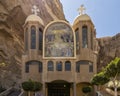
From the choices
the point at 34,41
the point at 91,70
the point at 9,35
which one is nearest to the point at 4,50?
the point at 9,35

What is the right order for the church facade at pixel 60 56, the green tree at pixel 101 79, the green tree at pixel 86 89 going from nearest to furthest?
the green tree at pixel 101 79, the green tree at pixel 86 89, the church facade at pixel 60 56

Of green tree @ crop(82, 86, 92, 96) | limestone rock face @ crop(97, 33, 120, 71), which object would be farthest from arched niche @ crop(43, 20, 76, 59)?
limestone rock face @ crop(97, 33, 120, 71)

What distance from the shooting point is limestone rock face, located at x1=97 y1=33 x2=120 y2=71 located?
6908 centimetres

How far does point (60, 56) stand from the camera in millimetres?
44906

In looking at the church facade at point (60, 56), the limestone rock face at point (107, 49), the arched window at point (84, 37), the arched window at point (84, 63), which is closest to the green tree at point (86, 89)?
the church facade at point (60, 56)

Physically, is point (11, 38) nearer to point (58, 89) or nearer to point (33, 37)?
point (33, 37)

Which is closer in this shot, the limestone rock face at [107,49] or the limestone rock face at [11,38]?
the limestone rock face at [11,38]

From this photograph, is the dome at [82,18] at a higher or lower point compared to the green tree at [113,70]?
higher

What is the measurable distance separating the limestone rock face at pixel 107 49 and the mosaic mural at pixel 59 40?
23560mm

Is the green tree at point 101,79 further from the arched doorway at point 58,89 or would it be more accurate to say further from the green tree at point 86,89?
the arched doorway at point 58,89

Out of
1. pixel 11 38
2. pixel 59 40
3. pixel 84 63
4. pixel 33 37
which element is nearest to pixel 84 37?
pixel 59 40

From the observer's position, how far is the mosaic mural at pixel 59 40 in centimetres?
4503

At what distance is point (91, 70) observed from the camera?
45.0m

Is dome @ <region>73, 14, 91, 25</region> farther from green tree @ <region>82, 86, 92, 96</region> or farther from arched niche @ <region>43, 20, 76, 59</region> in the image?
green tree @ <region>82, 86, 92, 96</region>
